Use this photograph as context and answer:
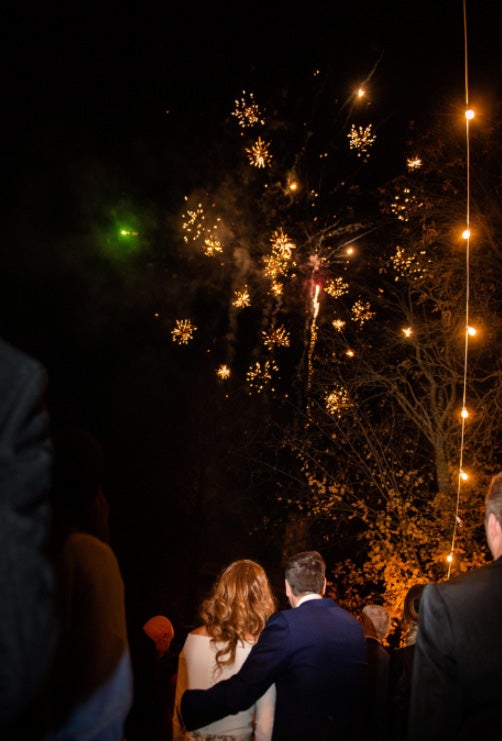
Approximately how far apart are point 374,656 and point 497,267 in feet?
32.3

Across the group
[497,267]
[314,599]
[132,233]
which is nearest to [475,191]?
[497,267]

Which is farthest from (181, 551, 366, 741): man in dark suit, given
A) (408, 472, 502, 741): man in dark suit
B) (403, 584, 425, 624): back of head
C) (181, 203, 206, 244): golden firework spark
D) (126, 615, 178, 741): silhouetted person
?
(181, 203, 206, 244): golden firework spark

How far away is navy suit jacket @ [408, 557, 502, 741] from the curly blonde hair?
1.38m

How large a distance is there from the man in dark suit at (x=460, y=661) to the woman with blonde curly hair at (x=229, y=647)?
4.38 feet

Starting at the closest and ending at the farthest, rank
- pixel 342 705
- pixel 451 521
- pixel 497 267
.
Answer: pixel 342 705
pixel 497 267
pixel 451 521

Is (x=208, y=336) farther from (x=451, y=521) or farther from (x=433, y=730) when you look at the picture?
(x=433, y=730)

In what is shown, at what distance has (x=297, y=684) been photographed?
259 cm

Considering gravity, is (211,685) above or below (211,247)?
below

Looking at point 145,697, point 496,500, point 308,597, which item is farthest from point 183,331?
point 496,500

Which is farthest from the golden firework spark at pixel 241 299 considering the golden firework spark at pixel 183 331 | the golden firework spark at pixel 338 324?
the golden firework spark at pixel 338 324

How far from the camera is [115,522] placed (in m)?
25.5

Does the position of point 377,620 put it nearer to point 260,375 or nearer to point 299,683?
point 299,683

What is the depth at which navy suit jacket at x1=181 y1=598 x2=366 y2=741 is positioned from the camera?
8.34 ft

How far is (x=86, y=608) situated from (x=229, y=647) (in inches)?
70.2
